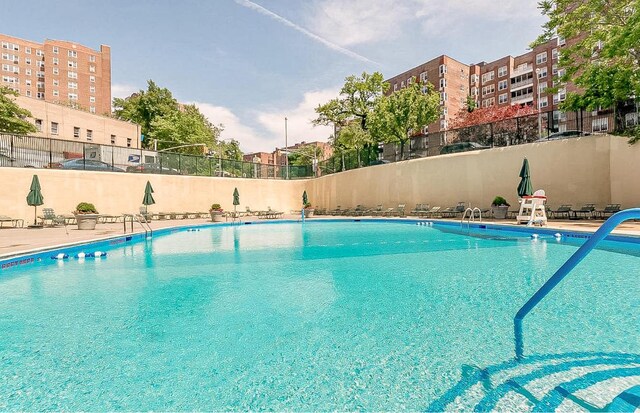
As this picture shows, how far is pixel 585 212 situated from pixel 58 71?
78454mm

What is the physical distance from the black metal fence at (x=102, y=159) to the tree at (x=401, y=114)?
13140 millimetres

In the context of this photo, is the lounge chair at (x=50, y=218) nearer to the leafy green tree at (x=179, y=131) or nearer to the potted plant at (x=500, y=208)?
the leafy green tree at (x=179, y=131)

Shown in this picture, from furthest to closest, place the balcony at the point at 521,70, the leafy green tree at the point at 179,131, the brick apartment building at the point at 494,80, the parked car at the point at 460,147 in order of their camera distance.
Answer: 1. the balcony at the point at 521,70
2. the brick apartment building at the point at 494,80
3. the leafy green tree at the point at 179,131
4. the parked car at the point at 460,147

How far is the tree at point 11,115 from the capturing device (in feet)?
89.6

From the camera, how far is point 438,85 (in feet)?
183

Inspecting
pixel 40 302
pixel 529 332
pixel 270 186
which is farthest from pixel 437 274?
pixel 270 186

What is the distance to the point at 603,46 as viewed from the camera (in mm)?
14875

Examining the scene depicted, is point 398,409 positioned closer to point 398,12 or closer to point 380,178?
point 398,12

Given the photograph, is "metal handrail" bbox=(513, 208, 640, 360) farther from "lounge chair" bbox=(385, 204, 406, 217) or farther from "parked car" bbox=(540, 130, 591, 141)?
"lounge chair" bbox=(385, 204, 406, 217)

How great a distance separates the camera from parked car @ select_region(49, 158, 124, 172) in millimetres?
20719

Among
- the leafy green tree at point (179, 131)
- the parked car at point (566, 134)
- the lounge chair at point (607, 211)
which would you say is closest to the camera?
the lounge chair at point (607, 211)

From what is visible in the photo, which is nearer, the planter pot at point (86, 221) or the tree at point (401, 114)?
the planter pot at point (86, 221)

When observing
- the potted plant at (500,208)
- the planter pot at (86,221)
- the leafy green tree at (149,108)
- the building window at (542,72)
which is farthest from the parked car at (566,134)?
the leafy green tree at (149,108)

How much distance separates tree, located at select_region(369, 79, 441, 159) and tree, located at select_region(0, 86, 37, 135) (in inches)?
1255
